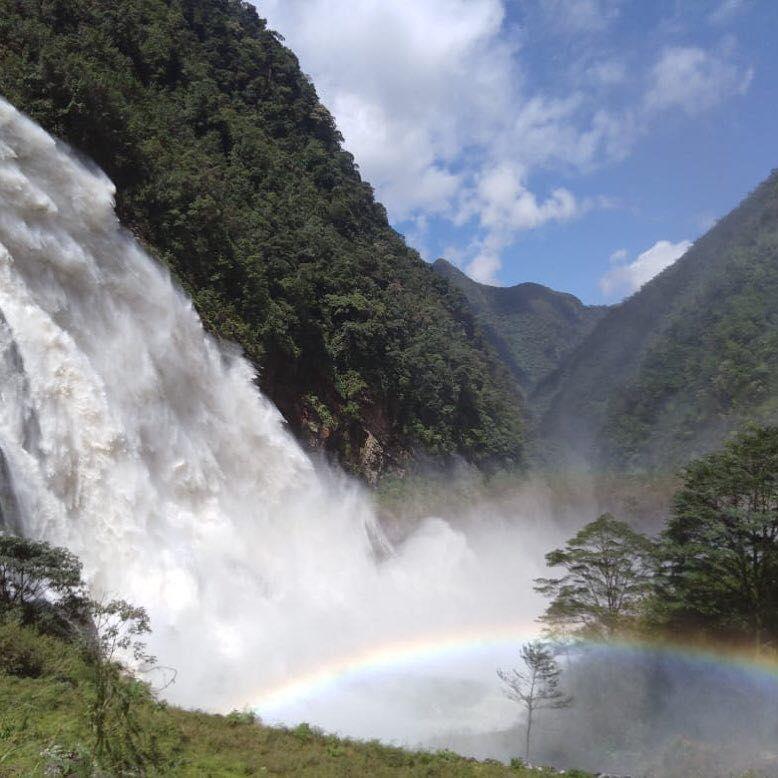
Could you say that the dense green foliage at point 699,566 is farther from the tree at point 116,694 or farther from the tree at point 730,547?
the tree at point 116,694

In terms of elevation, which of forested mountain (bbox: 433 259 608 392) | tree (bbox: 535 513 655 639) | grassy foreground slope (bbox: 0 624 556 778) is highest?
forested mountain (bbox: 433 259 608 392)

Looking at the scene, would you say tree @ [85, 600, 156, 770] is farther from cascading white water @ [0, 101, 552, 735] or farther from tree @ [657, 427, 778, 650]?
tree @ [657, 427, 778, 650]

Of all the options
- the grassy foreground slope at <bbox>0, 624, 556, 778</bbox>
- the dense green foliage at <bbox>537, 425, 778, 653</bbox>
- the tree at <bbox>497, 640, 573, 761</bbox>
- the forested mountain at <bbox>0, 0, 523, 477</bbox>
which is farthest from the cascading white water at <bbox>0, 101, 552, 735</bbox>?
the dense green foliage at <bbox>537, 425, 778, 653</bbox>

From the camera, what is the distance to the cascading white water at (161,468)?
1398 cm

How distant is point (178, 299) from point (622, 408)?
5572 centimetres

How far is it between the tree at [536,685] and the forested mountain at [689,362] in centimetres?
3284

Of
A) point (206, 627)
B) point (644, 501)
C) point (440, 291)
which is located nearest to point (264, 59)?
point (440, 291)

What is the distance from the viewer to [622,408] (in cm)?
6669

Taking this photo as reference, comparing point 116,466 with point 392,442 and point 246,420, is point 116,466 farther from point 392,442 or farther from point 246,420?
point 392,442

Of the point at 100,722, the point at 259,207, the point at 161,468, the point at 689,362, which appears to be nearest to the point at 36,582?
the point at 100,722

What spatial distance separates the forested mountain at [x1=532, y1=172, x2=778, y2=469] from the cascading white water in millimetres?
33383

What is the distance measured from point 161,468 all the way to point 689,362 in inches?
2192

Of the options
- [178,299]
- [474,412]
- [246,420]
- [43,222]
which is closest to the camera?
[43,222]

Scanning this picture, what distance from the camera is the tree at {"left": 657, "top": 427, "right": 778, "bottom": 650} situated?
599 inches
